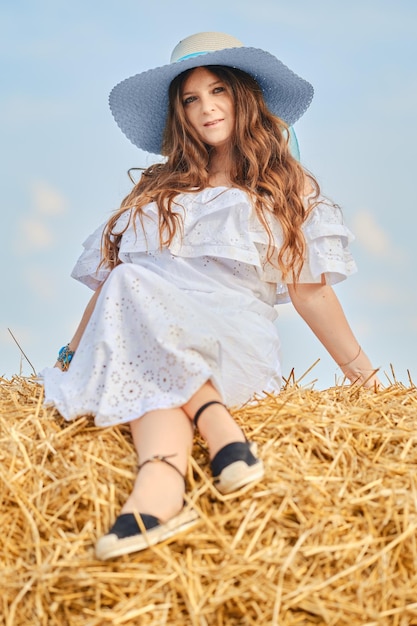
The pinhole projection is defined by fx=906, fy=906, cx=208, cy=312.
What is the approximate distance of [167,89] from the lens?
3494 mm

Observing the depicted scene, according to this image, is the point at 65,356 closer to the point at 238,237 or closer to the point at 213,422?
the point at 238,237

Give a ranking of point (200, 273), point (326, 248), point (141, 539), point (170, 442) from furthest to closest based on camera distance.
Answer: point (326, 248), point (200, 273), point (170, 442), point (141, 539)

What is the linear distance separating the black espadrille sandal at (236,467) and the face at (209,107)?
1.48m

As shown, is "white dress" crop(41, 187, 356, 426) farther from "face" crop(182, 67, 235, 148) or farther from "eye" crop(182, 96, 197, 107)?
"eye" crop(182, 96, 197, 107)

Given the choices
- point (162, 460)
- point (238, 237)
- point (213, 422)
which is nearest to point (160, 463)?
point (162, 460)

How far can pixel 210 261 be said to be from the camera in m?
3.10

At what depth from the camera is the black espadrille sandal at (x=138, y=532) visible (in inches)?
79.4

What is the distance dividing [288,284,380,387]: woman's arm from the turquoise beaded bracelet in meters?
0.83

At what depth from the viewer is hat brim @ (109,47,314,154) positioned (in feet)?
10.8

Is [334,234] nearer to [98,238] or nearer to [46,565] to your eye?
→ [98,238]

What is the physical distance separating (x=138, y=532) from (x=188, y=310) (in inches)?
28.0

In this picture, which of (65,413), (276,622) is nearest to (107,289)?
(65,413)

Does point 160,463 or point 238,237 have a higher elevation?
point 238,237

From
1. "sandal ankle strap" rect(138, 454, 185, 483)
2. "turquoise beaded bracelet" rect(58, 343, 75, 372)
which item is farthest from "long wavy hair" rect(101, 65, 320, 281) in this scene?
"sandal ankle strap" rect(138, 454, 185, 483)
